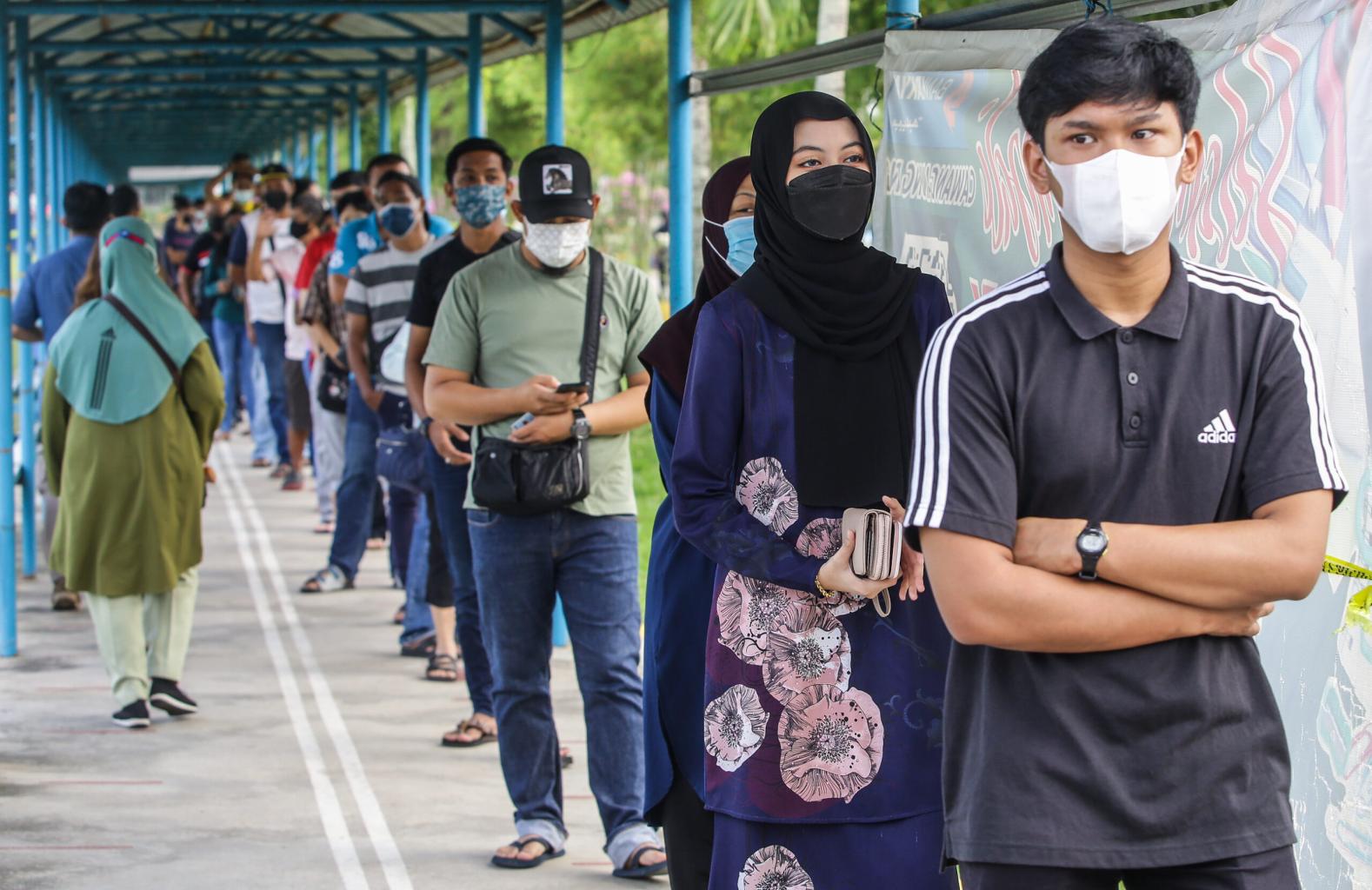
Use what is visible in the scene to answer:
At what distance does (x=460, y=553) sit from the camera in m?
6.82

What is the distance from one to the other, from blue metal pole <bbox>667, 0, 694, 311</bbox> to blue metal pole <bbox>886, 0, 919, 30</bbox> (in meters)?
1.93

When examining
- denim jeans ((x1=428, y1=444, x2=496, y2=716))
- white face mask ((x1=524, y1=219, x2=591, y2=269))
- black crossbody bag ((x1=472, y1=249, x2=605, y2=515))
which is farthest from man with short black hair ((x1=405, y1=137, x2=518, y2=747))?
black crossbody bag ((x1=472, y1=249, x2=605, y2=515))

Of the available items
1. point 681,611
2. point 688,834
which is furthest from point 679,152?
point 688,834

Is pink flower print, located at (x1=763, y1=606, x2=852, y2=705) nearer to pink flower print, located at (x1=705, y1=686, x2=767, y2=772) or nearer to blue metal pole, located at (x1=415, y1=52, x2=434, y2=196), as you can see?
pink flower print, located at (x1=705, y1=686, x2=767, y2=772)

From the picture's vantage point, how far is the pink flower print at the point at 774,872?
3.45 metres

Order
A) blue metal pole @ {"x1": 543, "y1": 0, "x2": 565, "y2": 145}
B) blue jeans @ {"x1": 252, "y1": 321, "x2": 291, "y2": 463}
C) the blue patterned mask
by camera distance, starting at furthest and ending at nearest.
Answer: blue jeans @ {"x1": 252, "y1": 321, "x2": 291, "y2": 463} < blue metal pole @ {"x1": 543, "y1": 0, "x2": 565, "y2": 145} < the blue patterned mask

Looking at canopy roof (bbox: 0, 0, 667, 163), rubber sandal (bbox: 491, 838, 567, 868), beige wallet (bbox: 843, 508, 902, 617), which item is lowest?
rubber sandal (bbox: 491, 838, 567, 868)

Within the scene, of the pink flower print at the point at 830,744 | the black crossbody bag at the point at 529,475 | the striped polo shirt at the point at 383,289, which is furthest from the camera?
the striped polo shirt at the point at 383,289

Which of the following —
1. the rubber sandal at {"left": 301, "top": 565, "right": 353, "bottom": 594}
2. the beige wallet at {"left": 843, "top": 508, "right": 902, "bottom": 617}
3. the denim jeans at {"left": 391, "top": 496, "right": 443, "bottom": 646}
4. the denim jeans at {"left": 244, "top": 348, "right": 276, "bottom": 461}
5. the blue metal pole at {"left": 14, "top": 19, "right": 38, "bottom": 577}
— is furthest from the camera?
the denim jeans at {"left": 244, "top": 348, "right": 276, "bottom": 461}

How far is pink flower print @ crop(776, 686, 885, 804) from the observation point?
340cm

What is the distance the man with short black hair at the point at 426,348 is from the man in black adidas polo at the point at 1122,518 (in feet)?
13.6

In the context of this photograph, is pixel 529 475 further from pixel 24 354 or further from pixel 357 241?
A: pixel 24 354

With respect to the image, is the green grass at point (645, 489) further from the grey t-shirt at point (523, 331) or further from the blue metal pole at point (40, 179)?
the grey t-shirt at point (523, 331)

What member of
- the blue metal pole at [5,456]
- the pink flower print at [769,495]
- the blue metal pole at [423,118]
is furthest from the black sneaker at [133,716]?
→ the blue metal pole at [423,118]
